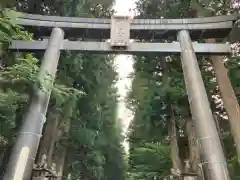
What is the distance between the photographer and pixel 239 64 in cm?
802

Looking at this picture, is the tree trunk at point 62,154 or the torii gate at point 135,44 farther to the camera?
the tree trunk at point 62,154

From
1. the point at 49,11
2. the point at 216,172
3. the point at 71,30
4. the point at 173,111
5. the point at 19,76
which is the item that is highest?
the point at 49,11

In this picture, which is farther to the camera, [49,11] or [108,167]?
[108,167]

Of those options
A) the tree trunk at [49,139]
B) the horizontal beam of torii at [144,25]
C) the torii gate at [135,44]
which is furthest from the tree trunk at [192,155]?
the tree trunk at [49,139]

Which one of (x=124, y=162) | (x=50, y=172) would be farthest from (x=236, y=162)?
(x=124, y=162)

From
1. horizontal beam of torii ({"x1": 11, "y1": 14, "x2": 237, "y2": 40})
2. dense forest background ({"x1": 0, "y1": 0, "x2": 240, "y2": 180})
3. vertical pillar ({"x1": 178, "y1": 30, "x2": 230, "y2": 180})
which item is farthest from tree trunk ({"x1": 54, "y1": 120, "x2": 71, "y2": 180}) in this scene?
vertical pillar ({"x1": 178, "y1": 30, "x2": 230, "y2": 180})

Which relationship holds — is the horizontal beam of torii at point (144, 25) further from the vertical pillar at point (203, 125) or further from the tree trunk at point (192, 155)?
the tree trunk at point (192, 155)

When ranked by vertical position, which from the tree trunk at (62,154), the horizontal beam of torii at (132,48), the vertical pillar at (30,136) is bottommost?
the vertical pillar at (30,136)

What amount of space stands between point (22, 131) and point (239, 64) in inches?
237

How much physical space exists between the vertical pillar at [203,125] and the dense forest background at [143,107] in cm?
113

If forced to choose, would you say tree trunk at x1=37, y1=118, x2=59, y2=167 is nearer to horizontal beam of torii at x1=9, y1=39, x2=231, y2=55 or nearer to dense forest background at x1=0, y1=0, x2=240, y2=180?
dense forest background at x1=0, y1=0, x2=240, y2=180

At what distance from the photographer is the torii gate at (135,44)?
603cm

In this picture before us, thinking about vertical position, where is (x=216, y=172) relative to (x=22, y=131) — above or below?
below

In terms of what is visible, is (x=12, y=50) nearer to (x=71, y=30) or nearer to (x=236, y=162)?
(x=71, y=30)
